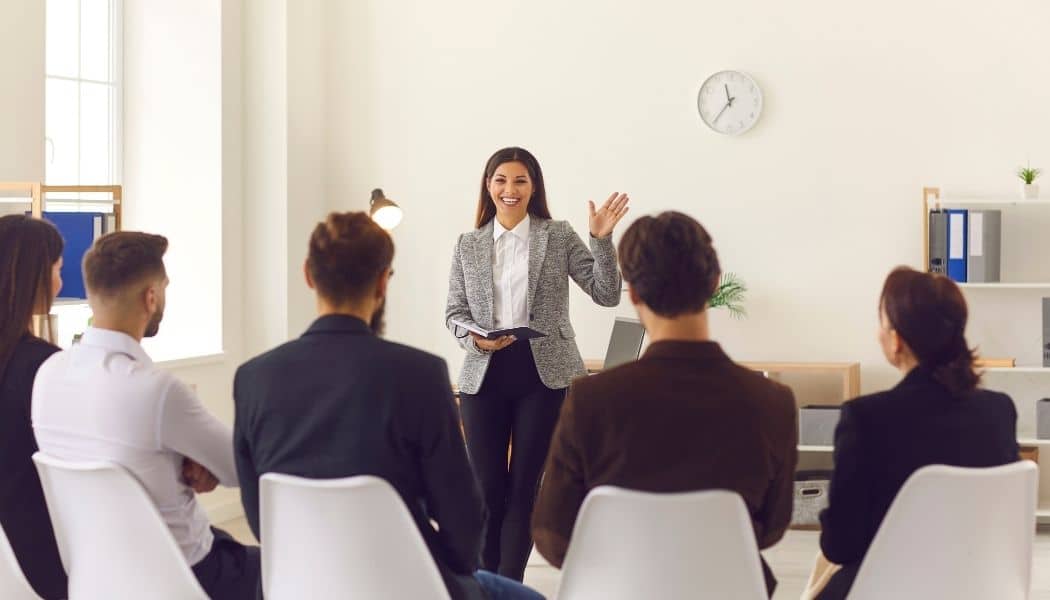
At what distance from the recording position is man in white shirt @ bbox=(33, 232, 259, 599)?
7.44ft

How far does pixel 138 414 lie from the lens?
88.9 inches

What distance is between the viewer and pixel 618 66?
582 cm

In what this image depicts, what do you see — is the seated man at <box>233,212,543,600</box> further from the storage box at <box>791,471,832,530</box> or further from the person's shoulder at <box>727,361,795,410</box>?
the storage box at <box>791,471,832,530</box>

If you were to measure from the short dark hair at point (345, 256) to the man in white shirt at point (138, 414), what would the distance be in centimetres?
36

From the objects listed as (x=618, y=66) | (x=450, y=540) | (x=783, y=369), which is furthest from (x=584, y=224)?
(x=450, y=540)

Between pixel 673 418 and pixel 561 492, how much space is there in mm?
252

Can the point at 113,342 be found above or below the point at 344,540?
above

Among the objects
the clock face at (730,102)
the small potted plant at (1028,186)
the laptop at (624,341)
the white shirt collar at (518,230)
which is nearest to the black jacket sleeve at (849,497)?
the white shirt collar at (518,230)

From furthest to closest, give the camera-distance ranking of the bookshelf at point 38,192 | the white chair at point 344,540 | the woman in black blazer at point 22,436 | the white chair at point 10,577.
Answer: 1. the bookshelf at point 38,192
2. the woman in black blazer at point 22,436
3. the white chair at point 10,577
4. the white chair at point 344,540

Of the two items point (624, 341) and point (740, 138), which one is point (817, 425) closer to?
point (624, 341)

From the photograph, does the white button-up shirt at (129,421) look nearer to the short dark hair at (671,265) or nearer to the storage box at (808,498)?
the short dark hair at (671,265)

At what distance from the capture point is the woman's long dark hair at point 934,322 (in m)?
2.16

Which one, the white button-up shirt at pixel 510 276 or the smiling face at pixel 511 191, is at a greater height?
the smiling face at pixel 511 191

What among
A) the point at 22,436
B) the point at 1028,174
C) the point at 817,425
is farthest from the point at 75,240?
the point at 1028,174
